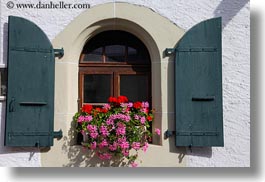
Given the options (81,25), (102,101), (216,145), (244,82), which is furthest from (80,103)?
(244,82)

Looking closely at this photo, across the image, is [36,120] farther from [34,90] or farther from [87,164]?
[87,164]

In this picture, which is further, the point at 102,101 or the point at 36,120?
the point at 102,101

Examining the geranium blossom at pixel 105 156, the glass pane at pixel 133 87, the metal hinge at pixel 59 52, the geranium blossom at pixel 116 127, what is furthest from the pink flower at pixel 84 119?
the metal hinge at pixel 59 52

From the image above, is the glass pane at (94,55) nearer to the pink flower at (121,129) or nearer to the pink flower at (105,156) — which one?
the pink flower at (121,129)

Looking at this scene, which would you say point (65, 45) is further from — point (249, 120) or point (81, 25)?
point (249, 120)

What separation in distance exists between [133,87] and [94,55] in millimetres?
600

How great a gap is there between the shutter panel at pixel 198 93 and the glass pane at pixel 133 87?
1.68 feet

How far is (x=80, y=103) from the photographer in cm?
443

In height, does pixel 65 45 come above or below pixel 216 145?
above

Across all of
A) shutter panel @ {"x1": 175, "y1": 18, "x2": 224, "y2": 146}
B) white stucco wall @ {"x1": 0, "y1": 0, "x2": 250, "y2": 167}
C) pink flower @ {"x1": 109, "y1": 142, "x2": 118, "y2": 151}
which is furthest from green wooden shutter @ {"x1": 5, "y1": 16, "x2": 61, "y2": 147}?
shutter panel @ {"x1": 175, "y1": 18, "x2": 224, "y2": 146}

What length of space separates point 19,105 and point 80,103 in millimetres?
703

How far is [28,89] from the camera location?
4078mm

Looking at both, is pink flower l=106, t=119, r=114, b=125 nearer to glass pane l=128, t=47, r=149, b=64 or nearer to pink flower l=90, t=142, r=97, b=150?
pink flower l=90, t=142, r=97, b=150

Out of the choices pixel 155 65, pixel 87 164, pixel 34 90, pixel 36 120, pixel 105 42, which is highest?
pixel 105 42
